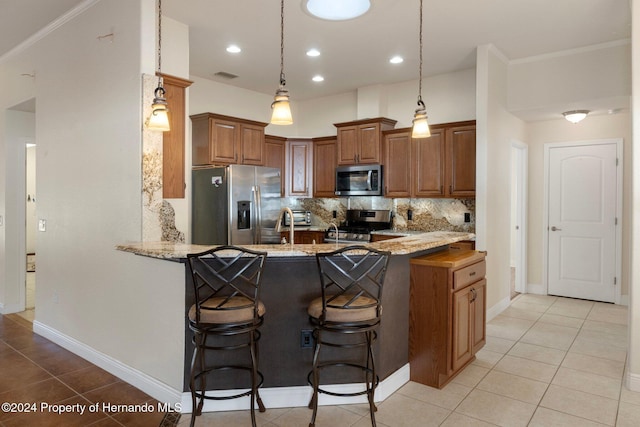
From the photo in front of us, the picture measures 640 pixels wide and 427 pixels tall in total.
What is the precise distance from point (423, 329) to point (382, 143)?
3.23 m

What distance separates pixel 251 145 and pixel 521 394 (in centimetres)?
412

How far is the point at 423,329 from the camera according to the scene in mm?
2992

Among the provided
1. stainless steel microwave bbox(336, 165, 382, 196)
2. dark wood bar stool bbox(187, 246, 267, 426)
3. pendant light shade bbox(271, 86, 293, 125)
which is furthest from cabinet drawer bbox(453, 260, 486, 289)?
stainless steel microwave bbox(336, 165, 382, 196)

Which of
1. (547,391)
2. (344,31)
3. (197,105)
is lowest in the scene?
(547,391)

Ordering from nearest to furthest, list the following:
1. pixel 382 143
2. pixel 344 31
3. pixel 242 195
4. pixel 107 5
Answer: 1. pixel 107 5
2. pixel 344 31
3. pixel 242 195
4. pixel 382 143

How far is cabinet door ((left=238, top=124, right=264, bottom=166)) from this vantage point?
5.40 metres

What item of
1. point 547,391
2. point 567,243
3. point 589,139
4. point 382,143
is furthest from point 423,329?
point 589,139

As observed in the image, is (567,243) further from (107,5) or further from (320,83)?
(107,5)

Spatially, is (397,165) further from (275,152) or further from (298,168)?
(275,152)

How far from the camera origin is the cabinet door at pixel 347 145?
5879 mm

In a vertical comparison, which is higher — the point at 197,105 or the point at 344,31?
the point at 344,31

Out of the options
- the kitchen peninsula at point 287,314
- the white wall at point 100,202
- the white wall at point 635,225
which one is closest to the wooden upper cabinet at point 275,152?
the white wall at point 100,202

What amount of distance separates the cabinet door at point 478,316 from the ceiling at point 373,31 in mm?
2359

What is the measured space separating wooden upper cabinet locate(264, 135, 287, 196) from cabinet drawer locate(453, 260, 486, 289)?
3554 mm
